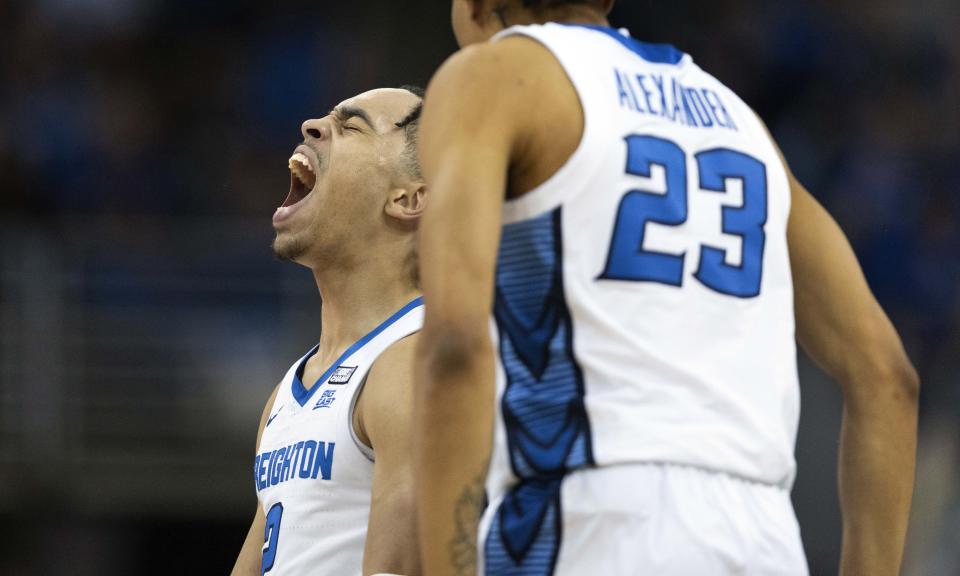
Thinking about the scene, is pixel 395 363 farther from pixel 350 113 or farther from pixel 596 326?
pixel 596 326

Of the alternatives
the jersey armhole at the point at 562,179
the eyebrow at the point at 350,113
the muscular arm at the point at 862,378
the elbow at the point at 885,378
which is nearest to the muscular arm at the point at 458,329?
the jersey armhole at the point at 562,179

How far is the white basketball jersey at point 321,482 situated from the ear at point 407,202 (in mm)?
406

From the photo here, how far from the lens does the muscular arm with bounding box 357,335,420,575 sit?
3221 mm

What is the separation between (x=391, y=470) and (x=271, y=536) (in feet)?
1.73

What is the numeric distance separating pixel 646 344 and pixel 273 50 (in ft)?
32.5

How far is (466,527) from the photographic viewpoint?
225 centimetres

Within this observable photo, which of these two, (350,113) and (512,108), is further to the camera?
(350,113)

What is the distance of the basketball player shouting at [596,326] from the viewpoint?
7.29ft

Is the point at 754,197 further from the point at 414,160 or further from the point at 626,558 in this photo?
the point at 414,160

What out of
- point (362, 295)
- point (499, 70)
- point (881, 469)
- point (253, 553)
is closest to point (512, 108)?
point (499, 70)

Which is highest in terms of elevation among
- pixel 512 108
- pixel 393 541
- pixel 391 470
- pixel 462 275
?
pixel 512 108

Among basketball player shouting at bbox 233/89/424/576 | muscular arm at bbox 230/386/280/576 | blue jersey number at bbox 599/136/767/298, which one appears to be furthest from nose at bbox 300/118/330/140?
blue jersey number at bbox 599/136/767/298

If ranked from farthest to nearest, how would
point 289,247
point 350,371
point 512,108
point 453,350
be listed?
point 289,247, point 350,371, point 512,108, point 453,350

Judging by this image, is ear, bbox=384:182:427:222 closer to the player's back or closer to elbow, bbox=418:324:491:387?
the player's back
